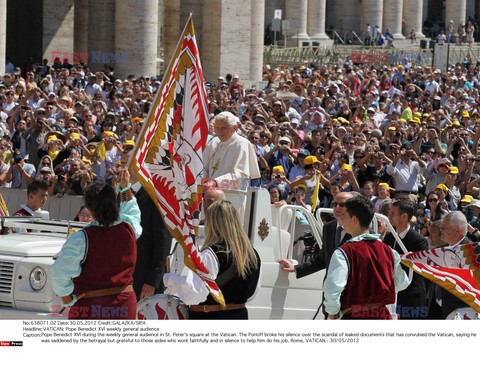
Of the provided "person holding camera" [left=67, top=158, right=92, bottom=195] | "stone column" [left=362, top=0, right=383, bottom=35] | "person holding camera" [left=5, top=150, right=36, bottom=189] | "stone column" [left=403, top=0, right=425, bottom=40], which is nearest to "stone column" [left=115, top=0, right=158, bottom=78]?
"person holding camera" [left=5, top=150, right=36, bottom=189]

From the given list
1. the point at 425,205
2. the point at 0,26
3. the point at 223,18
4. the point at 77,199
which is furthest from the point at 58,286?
the point at 223,18

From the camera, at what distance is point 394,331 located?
7727 millimetres

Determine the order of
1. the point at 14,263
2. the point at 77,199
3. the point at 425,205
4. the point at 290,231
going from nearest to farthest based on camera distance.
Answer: the point at 14,263 < the point at 290,231 < the point at 77,199 < the point at 425,205

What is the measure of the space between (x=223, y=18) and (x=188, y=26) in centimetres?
2521

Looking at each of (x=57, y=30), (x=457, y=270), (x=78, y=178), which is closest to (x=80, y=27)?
(x=57, y=30)

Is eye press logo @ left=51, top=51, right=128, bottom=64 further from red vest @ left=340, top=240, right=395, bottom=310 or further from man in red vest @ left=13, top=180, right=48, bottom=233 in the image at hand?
red vest @ left=340, top=240, right=395, bottom=310

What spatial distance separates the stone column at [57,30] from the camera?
34.7 meters

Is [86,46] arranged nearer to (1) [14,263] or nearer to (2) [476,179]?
(2) [476,179]

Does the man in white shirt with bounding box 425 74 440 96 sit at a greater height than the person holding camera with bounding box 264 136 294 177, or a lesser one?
greater

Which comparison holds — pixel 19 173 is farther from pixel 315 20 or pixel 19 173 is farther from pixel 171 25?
pixel 315 20

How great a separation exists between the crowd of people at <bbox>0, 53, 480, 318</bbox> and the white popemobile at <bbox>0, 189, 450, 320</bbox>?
1.40ft

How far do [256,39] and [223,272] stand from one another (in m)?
28.5

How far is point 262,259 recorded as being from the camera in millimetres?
10289

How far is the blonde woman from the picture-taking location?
25.5 feet
